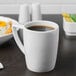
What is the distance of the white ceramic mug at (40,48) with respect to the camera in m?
0.69

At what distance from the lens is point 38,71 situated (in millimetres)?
729

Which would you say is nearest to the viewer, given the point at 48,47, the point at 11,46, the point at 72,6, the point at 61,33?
the point at 48,47

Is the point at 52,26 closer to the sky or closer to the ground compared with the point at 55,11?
closer to the sky

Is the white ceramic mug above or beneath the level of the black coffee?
beneath

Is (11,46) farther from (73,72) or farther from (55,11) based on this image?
(55,11)

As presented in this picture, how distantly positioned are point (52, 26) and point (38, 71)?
0.44ft

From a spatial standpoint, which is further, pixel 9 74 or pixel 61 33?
pixel 61 33

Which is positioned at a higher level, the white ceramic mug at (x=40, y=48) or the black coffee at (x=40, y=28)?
the black coffee at (x=40, y=28)

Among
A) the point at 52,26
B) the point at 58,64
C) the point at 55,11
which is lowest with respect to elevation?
the point at 55,11

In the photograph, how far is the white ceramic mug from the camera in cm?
69

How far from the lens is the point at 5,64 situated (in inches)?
30.5

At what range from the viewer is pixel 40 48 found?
2.30 ft

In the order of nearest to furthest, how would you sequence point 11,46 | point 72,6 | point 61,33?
point 11,46 → point 61,33 → point 72,6

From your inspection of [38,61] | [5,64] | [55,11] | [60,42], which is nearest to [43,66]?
[38,61]
